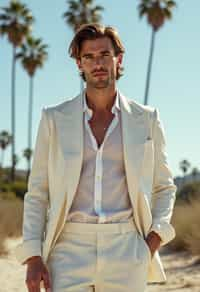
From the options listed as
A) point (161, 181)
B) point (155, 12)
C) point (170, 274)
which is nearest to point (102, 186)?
point (161, 181)

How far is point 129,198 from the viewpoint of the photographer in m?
2.86

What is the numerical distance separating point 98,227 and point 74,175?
0.26 meters

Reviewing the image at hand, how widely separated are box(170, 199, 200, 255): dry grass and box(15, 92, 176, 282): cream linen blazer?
1322 cm

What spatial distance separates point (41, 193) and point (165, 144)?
2.15ft

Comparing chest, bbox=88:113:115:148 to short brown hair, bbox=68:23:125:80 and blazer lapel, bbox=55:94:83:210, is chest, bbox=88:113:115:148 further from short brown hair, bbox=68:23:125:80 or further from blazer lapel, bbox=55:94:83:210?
short brown hair, bbox=68:23:125:80

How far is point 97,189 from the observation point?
2.79 m

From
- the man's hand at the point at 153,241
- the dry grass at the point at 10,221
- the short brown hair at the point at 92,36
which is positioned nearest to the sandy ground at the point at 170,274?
A: the dry grass at the point at 10,221

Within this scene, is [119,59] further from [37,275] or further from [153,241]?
[37,275]

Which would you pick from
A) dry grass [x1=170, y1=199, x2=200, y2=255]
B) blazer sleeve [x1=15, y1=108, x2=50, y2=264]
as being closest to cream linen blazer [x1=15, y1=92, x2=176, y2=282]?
blazer sleeve [x1=15, y1=108, x2=50, y2=264]

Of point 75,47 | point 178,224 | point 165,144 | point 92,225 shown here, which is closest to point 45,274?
point 92,225

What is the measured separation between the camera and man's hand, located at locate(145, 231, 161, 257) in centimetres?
286

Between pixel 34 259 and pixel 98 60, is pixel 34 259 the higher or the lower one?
the lower one

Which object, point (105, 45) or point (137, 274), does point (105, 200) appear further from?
point (105, 45)

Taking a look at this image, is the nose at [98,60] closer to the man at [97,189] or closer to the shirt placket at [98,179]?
the man at [97,189]
